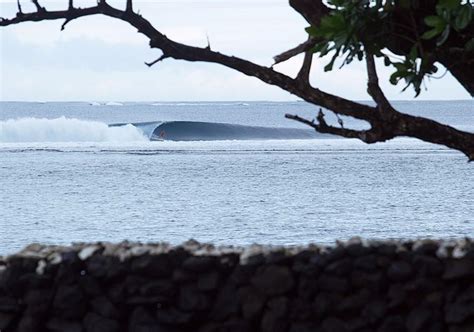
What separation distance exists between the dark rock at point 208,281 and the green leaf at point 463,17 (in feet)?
8.20

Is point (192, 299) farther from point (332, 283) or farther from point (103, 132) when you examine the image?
point (103, 132)

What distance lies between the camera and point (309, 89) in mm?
8531

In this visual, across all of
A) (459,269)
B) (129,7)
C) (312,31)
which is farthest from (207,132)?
(312,31)

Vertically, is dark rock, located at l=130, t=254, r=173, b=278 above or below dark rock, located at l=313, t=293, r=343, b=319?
above

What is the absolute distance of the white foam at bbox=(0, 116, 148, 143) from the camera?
51656 mm

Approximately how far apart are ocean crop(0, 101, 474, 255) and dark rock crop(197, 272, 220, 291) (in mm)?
7962

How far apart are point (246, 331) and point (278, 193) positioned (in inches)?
656

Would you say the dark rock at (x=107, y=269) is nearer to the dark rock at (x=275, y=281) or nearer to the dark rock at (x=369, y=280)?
the dark rock at (x=275, y=281)

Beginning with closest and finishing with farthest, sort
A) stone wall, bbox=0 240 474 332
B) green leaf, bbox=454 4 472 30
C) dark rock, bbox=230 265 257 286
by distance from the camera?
green leaf, bbox=454 4 472 30 < stone wall, bbox=0 240 474 332 < dark rock, bbox=230 265 257 286

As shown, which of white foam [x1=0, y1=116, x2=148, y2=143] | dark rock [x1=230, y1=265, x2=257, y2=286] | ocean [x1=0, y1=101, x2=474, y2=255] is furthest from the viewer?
white foam [x1=0, y1=116, x2=148, y2=143]

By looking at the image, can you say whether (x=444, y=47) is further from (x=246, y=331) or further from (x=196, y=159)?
(x=196, y=159)

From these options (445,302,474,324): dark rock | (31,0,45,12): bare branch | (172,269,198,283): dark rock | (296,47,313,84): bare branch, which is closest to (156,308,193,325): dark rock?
(172,269,198,283): dark rock

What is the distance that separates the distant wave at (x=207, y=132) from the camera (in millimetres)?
55297

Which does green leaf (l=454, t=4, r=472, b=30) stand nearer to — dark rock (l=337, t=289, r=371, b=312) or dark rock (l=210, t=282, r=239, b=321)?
dark rock (l=337, t=289, r=371, b=312)
